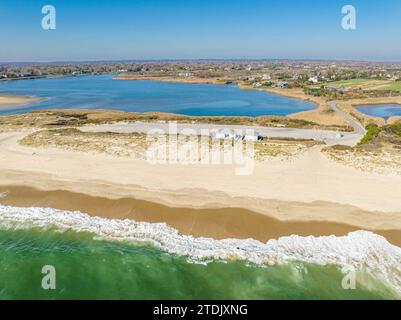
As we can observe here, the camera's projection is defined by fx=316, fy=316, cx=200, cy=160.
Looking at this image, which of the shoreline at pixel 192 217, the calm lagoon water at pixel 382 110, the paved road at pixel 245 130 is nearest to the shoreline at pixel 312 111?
the paved road at pixel 245 130

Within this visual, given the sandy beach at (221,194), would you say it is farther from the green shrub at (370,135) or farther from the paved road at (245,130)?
the paved road at (245,130)

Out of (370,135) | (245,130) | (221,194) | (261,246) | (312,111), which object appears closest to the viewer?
(261,246)

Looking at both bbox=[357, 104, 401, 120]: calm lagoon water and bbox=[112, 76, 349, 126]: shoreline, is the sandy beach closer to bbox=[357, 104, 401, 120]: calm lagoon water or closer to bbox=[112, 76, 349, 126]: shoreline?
bbox=[112, 76, 349, 126]: shoreline

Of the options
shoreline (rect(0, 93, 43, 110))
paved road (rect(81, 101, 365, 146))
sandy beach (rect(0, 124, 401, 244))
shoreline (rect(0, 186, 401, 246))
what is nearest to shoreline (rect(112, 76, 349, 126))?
paved road (rect(81, 101, 365, 146))

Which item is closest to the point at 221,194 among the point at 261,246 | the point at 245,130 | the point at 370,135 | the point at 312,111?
the point at 261,246

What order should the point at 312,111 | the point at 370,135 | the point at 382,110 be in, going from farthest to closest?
the point at 382,110, the point at 312,111, the point at 370,135

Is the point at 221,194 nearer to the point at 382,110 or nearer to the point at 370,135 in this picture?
the point at 370,135
